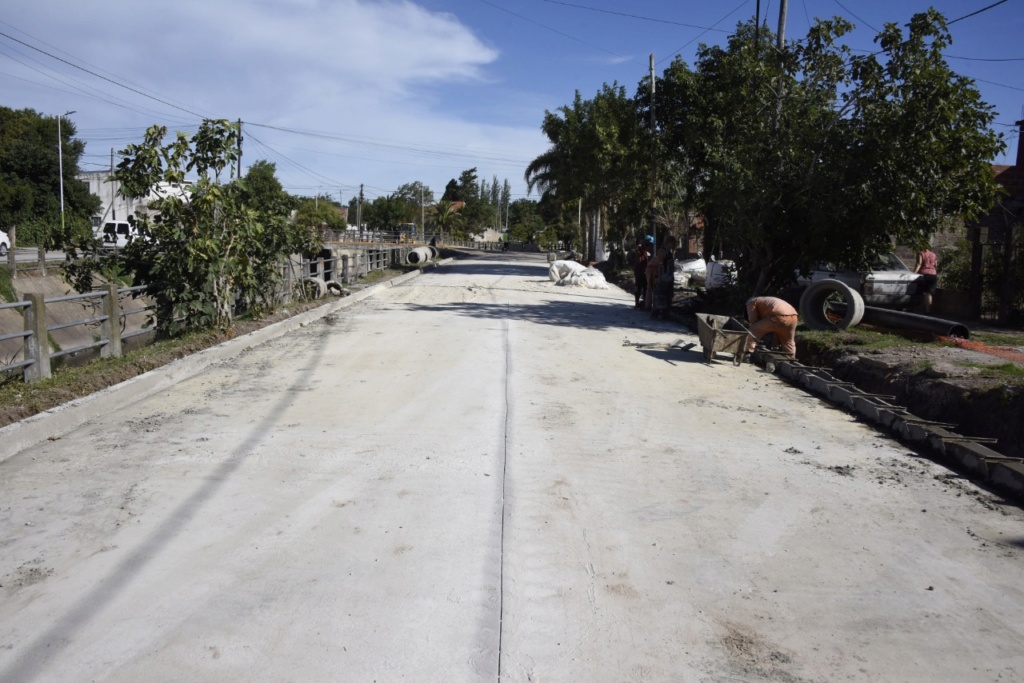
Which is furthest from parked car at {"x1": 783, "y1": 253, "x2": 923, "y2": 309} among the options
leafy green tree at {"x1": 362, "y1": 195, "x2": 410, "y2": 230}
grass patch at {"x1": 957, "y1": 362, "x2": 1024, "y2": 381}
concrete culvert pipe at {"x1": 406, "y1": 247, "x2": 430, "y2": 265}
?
leafy green tree at {"x1": 362, "y1": 195, "x2": 410, "y2": 230}

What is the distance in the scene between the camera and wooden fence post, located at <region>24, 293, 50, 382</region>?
836 cm

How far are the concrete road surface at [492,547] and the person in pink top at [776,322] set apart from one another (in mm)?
3163

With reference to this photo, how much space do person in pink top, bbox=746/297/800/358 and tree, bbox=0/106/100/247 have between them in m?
45.8

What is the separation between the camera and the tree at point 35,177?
4984 cm

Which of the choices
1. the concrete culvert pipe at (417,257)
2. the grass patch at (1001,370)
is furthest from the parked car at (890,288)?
the concrete culvert pipe at (417,257)

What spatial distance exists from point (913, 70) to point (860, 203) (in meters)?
2.26

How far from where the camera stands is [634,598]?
4.22 meters

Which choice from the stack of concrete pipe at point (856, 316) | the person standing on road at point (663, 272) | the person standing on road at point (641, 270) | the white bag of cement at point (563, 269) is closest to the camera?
the stack of concrete pipe at point (856, 316)

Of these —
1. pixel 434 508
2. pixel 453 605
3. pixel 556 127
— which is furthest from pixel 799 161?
pixel 556 127

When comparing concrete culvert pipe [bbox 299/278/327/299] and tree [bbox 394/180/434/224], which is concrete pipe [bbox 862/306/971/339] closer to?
concrete culvert pipe [bbox 299/278/327/299]

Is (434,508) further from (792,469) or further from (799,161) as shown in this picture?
(799,161)

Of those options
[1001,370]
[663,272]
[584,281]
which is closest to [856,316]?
[1001,370]

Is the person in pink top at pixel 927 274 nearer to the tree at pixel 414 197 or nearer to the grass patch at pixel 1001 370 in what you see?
the grass patch at pixel 1001 370

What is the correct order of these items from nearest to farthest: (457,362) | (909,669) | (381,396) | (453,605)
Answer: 1. (909,669)
2. (453,605)
3. (381,396)
4. (457,362)
